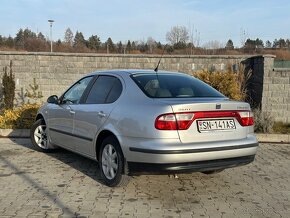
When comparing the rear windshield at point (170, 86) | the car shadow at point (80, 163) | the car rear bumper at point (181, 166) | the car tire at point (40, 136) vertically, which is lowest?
the car shadow at point (80, 163)

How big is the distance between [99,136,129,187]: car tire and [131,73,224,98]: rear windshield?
813mm

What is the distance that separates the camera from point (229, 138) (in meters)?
4.88

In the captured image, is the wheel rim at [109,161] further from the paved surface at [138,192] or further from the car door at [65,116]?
the car door at [65,116]

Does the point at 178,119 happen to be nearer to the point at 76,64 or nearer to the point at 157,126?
the point at 157,126

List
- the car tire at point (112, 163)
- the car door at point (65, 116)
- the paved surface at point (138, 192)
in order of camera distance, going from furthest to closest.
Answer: the car door at point (65, 116) < the car tire at point (112, 163) < the paved surface at point (138, 192)

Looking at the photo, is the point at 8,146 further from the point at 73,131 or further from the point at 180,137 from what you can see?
the point at 180,137

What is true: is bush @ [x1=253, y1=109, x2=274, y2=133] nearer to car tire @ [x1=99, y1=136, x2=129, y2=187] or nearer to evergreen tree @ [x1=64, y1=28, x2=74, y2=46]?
car tire @ [x1=99, y1=136, x2=129, y2=187]

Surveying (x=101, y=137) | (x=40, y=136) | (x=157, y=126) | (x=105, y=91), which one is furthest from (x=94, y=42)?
(x=157, y=126)

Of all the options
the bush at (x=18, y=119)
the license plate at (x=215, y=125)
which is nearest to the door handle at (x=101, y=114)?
the license plate at (x=215, y=125)

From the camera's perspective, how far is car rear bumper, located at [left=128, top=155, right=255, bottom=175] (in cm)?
457

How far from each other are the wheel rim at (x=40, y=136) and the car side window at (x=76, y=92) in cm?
112

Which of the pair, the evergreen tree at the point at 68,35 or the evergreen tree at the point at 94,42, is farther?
the evergreen tree at the point at 68,35

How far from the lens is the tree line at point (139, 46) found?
2027cm

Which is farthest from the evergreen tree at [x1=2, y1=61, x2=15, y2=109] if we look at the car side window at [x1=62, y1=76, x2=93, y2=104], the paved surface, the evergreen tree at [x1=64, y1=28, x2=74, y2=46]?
the evergreen tree at [x1=64, y1=28, x2=74, y2=46]
